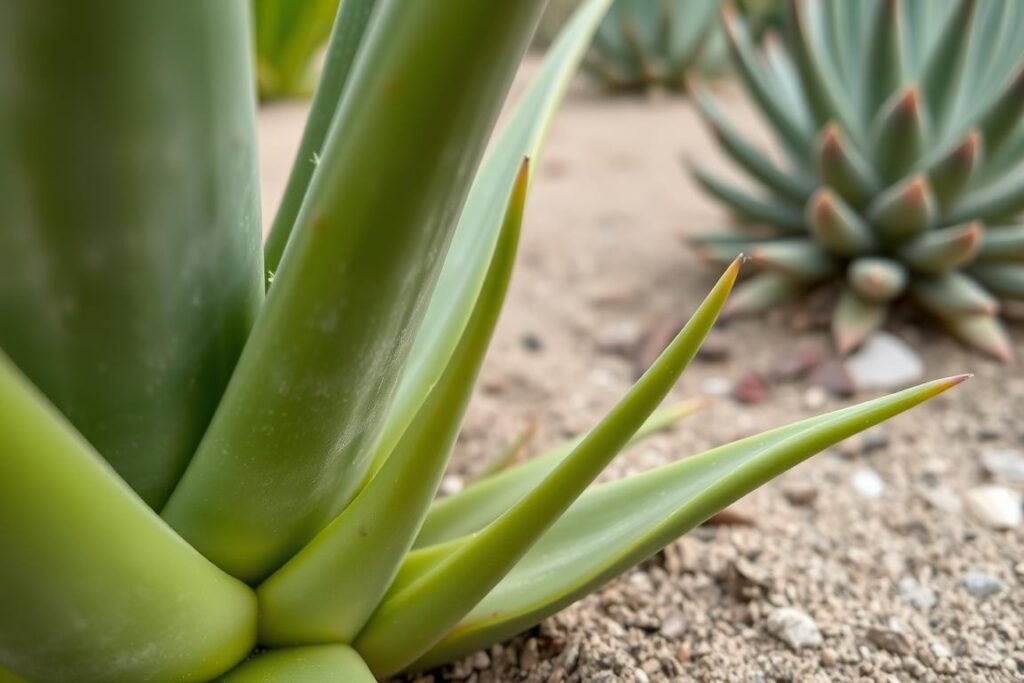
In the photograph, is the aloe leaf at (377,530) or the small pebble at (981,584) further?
the small pebble at (981,584)

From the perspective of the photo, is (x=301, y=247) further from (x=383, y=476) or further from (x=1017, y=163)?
(x=1017, y=163)

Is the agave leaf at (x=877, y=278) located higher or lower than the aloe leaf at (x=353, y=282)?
lower

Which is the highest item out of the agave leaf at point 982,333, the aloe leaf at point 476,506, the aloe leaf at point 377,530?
the aloe leaf at point 377,530

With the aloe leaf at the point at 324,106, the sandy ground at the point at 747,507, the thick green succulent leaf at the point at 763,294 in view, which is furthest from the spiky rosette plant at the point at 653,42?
the aloe leaf at the point at 324,106

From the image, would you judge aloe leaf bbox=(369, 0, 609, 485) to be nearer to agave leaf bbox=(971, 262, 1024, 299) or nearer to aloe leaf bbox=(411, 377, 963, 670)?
aloe leaf bbox=(411, 377, 963, 670)

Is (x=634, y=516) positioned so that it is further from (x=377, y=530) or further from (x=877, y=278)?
(x=877, y=278)

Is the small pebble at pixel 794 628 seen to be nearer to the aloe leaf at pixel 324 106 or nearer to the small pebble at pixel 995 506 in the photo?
the small pebble at pixel 995 506
